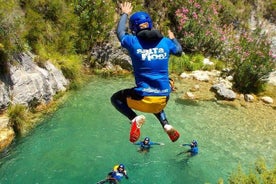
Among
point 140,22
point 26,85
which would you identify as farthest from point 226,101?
point 140,22

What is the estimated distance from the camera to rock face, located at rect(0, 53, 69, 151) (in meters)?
11.5

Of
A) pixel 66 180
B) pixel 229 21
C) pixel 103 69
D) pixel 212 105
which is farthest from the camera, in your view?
pixel 229 21

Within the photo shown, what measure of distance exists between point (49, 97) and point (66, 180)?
4.48 m

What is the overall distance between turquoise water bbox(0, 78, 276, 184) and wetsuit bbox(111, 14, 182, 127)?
235 inches

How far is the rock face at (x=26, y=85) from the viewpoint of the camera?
11.5 metres

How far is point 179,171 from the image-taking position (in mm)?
11781

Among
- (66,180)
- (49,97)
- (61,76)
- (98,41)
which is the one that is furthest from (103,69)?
(66,180)

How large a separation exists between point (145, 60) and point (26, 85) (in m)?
8.58

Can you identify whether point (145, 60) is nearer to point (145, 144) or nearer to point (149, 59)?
point (149, 59)

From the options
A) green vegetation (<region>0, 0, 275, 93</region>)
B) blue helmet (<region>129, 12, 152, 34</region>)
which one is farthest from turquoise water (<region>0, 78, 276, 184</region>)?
blue helmet (<region>129, 12, 152, 34</region>)

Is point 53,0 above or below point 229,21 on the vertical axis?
above

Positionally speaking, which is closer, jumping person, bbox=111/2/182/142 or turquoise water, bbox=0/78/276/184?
jumping person, bbox=111/2/182/142

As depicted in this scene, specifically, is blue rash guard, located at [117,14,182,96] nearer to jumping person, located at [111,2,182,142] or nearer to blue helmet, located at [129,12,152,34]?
jumping person, located at [111,2,182,142]

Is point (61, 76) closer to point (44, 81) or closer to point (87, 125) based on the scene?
point (44, 81)
